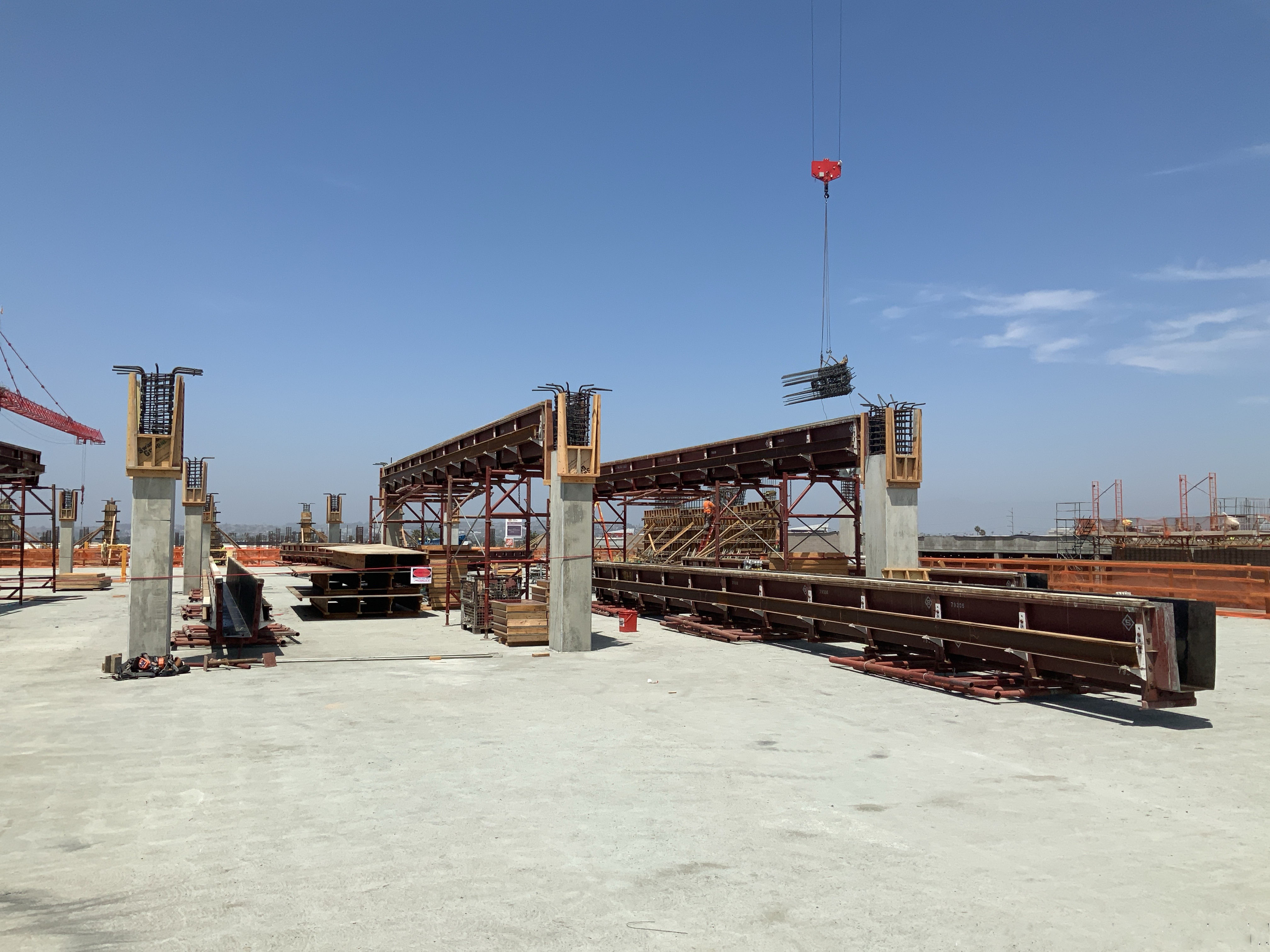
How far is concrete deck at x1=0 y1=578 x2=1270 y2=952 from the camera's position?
4641 mm

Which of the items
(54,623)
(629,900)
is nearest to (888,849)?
(629,900)

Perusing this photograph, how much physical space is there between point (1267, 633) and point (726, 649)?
1180 centimetres

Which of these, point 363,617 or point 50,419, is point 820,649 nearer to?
point 363,617

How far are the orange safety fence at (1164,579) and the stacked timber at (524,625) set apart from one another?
1135 cm

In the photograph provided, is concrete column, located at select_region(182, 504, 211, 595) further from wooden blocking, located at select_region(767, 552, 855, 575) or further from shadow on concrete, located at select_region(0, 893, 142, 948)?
shadow on concrete, located at select_region(0, 893, 142, 948)

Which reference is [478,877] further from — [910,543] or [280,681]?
[910,543]

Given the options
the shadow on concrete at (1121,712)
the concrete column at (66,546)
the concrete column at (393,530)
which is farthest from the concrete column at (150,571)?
the concrete column at (66,546)

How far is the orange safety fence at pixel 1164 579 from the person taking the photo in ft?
70.4

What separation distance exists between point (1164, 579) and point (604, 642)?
55.2ft

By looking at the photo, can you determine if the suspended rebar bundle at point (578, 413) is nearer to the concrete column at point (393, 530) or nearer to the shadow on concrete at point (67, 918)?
the shadow on concrete at point (67, 918)

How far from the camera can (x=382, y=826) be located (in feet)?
20.4

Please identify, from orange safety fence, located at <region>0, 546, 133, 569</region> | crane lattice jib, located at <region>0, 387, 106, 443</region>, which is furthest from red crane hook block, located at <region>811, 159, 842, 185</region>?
crane lattice jib, located at <region>0, 387, 106, 443</region>

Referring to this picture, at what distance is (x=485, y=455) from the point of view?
861 inches

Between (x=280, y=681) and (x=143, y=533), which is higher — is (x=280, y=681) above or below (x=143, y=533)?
below
